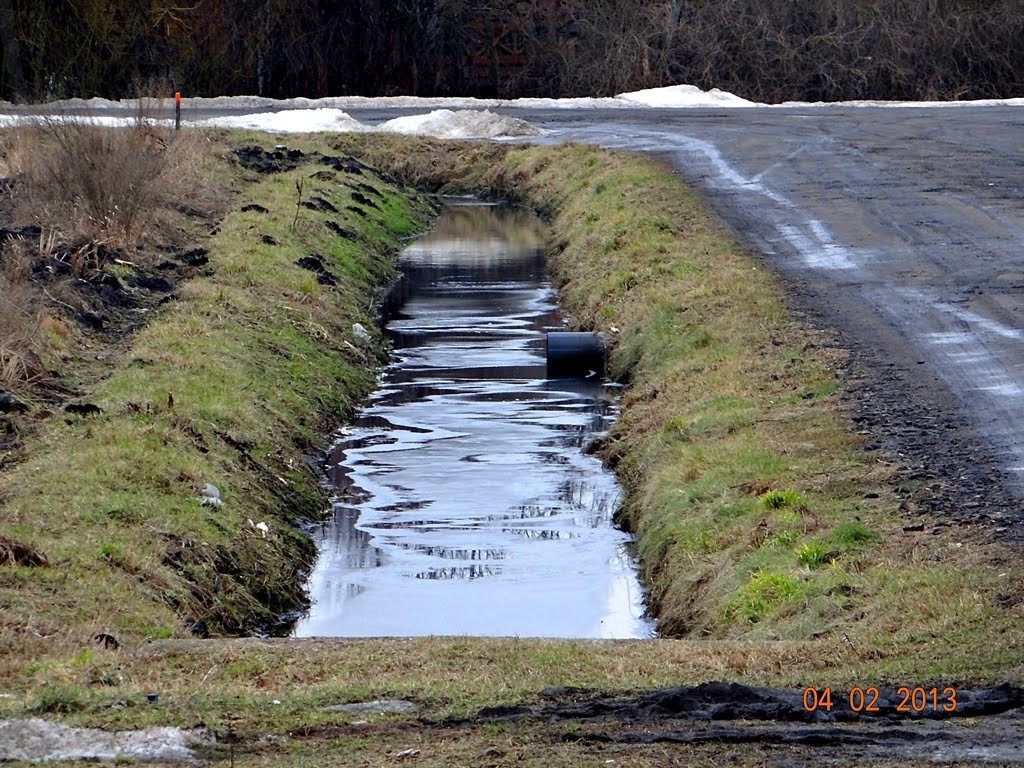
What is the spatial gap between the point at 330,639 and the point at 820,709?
298 cm

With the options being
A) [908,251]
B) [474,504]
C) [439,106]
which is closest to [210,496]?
[474,504]

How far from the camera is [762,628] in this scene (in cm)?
909

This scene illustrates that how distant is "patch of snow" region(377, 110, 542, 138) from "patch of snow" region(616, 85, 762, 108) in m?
6.19

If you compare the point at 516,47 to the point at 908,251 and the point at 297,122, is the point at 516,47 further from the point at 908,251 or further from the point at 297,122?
the point at 908,251

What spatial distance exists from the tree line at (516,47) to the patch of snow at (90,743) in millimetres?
38826

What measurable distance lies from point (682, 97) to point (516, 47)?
Answer: 6700 millimetres

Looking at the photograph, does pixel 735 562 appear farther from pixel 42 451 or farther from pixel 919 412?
pixel 42 451

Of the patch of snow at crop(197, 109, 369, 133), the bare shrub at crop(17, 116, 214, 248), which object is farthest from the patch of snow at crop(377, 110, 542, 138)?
the bare shrub at crop(17, 116, 214, 248)

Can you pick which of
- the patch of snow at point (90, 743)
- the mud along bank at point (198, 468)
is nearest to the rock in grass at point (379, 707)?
the patch of snow at point (90, 743)

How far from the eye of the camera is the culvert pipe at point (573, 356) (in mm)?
17578

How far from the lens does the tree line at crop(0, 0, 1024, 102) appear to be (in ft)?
146

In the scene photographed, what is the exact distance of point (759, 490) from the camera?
11297 millimetres

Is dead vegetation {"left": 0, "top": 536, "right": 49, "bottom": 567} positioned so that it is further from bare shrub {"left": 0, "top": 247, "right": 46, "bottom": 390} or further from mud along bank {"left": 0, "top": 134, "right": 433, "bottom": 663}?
bare shrub {"left": 0, "top": 247, "right": 46, "bottom": 390}

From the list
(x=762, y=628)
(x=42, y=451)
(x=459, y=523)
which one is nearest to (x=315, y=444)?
(x=459, y=523)
